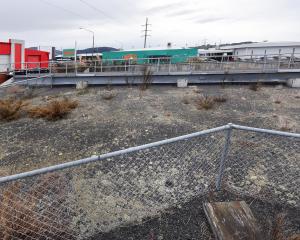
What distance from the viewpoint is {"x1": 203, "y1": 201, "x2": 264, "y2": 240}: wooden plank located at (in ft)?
9.69

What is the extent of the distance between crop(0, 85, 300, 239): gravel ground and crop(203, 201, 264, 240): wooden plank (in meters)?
0.19

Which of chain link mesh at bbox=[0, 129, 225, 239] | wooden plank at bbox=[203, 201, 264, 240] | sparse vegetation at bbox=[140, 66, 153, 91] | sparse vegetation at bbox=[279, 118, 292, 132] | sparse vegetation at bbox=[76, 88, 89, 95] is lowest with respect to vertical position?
chain link mesh at bbox=[0, 129, 225, 239]

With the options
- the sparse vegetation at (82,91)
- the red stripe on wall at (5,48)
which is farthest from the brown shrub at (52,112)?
the red stripe on wall at (5,48)

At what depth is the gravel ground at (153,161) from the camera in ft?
11.7

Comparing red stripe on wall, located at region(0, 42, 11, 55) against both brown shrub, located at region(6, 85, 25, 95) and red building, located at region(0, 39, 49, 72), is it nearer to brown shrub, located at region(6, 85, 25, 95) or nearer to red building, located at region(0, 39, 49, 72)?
red building, located at region(0, 39, 49, 72)

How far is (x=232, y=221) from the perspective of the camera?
10.3 ft

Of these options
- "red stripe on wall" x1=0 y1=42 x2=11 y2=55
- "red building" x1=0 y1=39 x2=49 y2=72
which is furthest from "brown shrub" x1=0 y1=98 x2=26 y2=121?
"red stripe on wall" x1=0 y1=42 x2=11 y2=55

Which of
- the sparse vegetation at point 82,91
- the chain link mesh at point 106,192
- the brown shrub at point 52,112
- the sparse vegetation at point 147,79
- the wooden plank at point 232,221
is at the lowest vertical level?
the chain link mesh at point 106,192

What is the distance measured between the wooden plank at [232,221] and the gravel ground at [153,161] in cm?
19

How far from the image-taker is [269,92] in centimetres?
1294

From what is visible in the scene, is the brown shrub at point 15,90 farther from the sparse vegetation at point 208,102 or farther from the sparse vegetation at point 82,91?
the sparse vegetation at point 208,102

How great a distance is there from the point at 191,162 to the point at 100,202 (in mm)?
2241

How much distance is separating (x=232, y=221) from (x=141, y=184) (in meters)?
1.93

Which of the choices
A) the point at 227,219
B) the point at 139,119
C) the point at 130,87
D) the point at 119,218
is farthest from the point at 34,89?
the point at 227,219
